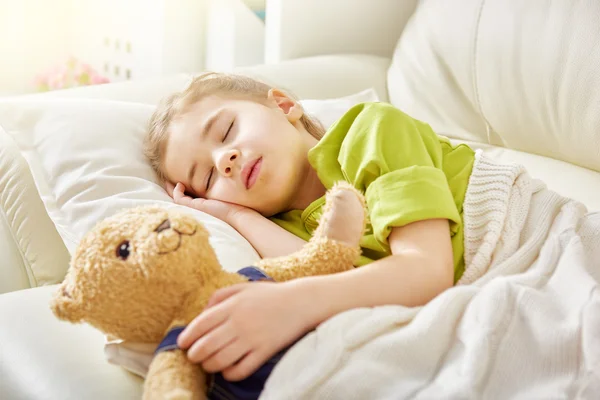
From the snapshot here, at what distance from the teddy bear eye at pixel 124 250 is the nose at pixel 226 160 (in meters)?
0.37

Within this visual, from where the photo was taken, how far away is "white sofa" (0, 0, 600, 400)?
94 cm

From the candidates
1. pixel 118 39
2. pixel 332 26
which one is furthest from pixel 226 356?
pixel 118 39

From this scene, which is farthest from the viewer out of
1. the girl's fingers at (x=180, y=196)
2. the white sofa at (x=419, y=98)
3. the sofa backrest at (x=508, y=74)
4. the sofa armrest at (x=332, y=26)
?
the sofa armrest at (x=332, y=26)

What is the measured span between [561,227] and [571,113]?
1.47ft

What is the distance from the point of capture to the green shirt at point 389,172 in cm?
95

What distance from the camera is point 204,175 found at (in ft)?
3.93

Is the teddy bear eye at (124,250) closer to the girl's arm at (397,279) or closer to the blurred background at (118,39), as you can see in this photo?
the girl's arm at (397,279)

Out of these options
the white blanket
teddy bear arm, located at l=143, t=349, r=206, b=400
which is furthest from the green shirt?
teddy bear arm, located at l=143, t=349, r=206, b=400

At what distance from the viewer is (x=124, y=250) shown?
0.76 metres

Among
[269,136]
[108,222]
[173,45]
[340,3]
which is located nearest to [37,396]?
[108,222]

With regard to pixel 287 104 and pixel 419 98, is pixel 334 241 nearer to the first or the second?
pixel 287 104

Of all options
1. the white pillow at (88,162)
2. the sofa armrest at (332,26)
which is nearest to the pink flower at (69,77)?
the sofa armrest at (332,26)

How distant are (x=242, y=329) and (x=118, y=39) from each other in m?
2.21

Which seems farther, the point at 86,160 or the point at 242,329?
the point at 86,160
